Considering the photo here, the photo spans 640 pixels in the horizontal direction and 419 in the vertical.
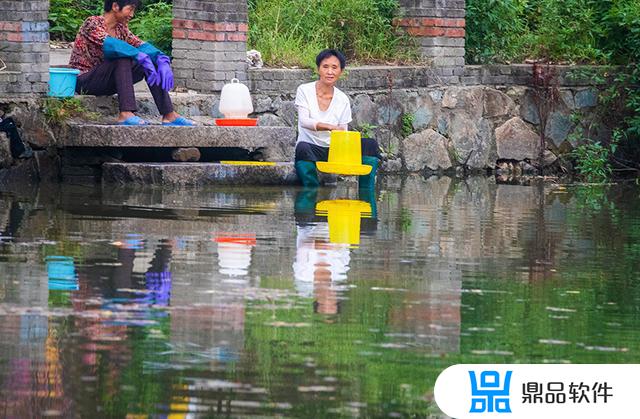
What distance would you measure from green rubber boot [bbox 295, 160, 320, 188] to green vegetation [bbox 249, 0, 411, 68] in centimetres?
193

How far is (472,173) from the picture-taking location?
54.9 feet

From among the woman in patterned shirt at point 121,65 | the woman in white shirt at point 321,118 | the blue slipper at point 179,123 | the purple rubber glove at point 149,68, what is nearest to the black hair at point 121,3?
the woman in patterned shirt at point 121,65

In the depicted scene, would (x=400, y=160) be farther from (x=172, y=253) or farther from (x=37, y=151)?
(x=172, y=253)

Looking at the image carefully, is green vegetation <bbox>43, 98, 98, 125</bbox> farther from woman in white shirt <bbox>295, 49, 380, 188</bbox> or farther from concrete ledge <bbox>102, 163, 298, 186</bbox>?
woman in white shirt <bbox>295, 49, 380, 188</bbox>

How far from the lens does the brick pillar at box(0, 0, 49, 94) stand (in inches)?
523

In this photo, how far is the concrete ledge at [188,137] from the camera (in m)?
13.1

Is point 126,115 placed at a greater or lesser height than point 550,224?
greater

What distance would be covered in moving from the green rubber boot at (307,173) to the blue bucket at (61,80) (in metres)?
2.00

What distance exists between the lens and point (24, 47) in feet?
43.9

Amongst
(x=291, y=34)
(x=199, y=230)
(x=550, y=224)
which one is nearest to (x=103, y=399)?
(x=199, y=230)

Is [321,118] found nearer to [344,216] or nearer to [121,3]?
[121,3]

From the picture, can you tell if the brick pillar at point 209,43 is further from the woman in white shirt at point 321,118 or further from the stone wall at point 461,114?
the woman in white shirt at point 321,118

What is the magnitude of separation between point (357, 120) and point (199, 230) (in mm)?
5592

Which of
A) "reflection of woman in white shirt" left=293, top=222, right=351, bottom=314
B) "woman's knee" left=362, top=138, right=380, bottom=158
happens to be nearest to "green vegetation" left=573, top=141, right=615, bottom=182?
"woman's knee" left=362, top=138, right=380, bottom=158
